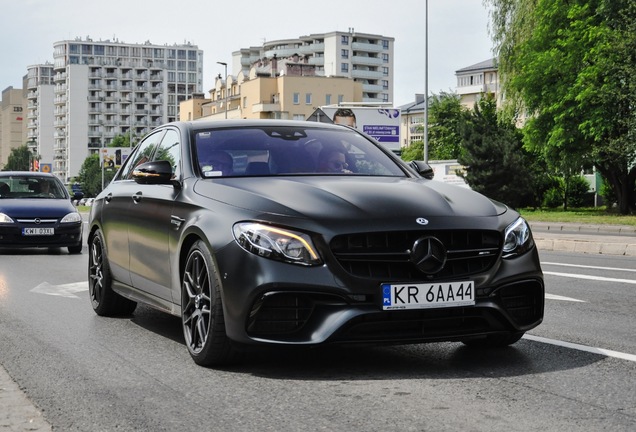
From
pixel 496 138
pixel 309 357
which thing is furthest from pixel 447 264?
pixel 496 138

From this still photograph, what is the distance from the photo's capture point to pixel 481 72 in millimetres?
145375

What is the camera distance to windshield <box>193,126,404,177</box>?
707cm

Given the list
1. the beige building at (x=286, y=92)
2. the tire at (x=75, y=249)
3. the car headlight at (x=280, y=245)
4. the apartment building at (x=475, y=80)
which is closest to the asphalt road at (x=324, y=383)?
→ the car headlight at (x=280, y=245)

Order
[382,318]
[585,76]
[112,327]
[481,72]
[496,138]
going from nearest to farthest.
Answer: [382,318], [112,327], [585,76], [496,138], [481,72]

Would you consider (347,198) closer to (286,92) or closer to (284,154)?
(284,154)

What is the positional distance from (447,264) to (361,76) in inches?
7258

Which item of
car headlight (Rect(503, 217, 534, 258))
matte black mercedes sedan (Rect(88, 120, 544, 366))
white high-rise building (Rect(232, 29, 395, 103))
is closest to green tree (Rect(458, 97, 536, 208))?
matte black mercedes sedan (Rect(88, 120, 544, 366))

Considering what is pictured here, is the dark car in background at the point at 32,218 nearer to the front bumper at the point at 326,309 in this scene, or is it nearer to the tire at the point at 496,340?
the tire at the point at 496,340

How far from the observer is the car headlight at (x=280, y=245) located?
5.71 meters

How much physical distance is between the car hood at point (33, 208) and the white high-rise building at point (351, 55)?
164m

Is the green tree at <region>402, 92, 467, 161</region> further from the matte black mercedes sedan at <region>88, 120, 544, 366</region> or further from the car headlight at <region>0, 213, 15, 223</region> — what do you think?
the matte black mercedes sedan at <region>88, 120, 544, 366</region>

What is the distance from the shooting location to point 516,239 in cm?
621

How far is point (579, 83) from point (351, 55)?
144822 mm

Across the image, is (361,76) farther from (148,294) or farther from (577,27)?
(148,294)
